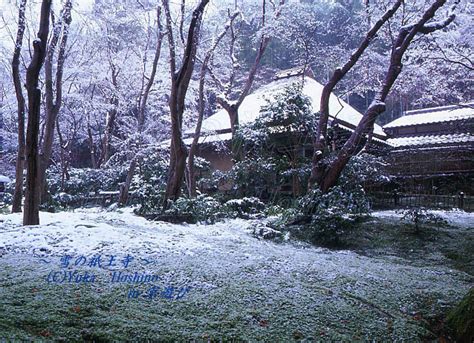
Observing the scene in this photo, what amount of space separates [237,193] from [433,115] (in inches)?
518

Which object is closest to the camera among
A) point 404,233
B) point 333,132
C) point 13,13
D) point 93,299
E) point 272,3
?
point 93,299

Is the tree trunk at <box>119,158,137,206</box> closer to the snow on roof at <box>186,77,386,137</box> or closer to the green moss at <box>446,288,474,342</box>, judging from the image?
the snow on roof at <box>186,77,386,137</box>

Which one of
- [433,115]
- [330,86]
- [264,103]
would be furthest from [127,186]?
[433,115]

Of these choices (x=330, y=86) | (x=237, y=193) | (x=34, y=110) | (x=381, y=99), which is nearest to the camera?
(x=34, y=110)

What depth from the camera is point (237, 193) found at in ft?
40.7

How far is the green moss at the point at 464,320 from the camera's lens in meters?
3.15

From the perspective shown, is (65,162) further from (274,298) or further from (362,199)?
(274,298)

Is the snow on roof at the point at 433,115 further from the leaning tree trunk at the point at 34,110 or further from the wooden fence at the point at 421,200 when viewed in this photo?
the leaning tree trunk at the point at 34,110

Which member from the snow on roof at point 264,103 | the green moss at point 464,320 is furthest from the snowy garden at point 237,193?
the snow on roof at point 264,103

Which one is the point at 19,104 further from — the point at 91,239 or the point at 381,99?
the point at 381,99

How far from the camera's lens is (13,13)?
11.2 metres

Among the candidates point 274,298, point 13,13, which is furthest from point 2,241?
point 13,13

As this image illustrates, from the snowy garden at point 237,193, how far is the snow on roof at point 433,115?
0.58 feet

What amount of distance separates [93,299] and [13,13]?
10973 millimetres
